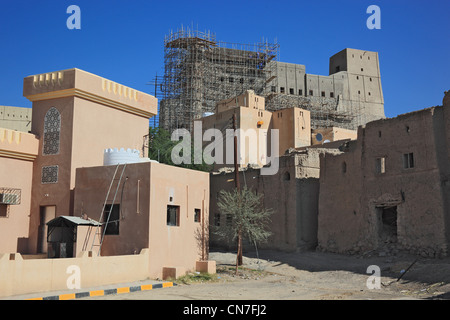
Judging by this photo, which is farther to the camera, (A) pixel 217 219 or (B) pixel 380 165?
(A) pixel 217 219

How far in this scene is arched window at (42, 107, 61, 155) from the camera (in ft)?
69.4

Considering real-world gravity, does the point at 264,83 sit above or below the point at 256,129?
above

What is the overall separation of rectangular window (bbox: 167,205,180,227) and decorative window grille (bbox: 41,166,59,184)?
5157 mm

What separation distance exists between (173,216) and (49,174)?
571 centimetres

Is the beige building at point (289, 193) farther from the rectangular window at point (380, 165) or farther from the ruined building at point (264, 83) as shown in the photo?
the ruined building at point (264, 83)

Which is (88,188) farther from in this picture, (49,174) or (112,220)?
(49,174)

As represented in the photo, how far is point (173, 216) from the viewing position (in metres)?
20.0

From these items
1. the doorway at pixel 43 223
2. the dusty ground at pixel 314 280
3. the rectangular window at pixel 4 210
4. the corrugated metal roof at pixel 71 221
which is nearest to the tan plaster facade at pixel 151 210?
the corrugated metal roof at pixel 71 221

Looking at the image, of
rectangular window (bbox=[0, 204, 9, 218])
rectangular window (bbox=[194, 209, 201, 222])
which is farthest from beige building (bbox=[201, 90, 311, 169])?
rectangular window (bbox=[0, 204, 9, 218])

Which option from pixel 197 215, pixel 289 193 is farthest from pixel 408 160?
pixel 197 215

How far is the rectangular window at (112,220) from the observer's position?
1917 centimetres

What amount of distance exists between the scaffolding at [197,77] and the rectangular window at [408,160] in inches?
1203

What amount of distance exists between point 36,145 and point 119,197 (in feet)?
16.8

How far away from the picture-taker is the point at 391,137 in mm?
22266
